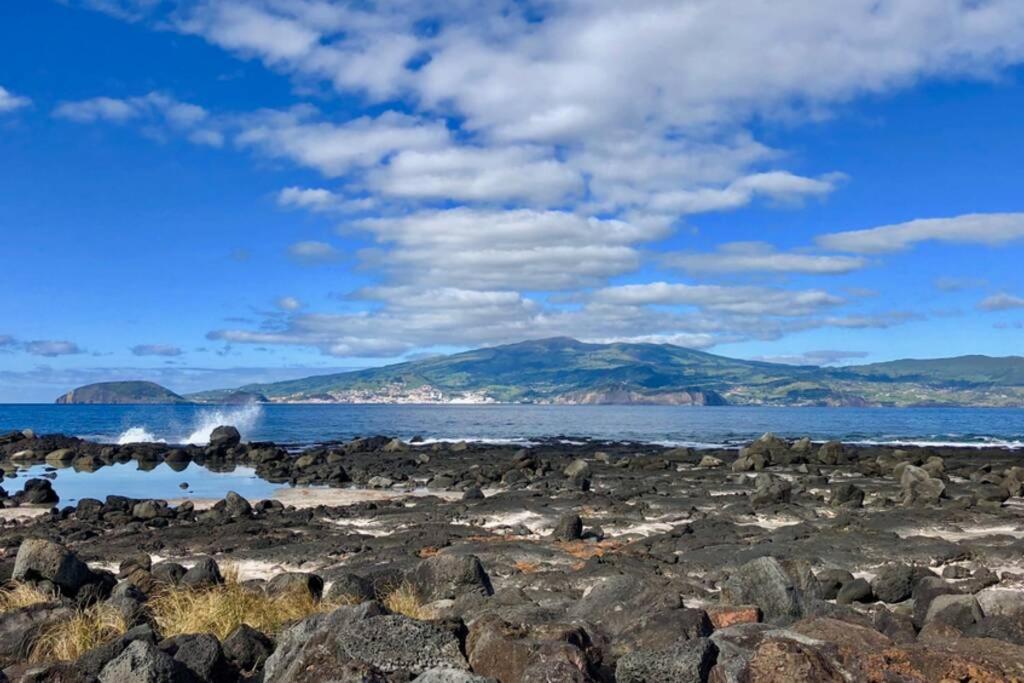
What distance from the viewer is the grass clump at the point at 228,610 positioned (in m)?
11.2

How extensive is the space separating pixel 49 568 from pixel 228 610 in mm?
4880

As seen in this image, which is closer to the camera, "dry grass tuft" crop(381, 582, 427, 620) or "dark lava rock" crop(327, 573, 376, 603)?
"dry grass tuft" crop(381, 582, 427, 620)

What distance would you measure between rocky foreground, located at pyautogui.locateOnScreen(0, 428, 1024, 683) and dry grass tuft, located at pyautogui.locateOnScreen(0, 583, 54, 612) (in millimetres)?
340

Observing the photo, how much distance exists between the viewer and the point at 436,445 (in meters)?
70.9

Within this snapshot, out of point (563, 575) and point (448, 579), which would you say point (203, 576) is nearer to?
point (448, 579)

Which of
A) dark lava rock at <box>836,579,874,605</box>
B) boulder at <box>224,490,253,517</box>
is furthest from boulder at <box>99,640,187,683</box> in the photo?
boulder at <box>224,490,253,517</box>

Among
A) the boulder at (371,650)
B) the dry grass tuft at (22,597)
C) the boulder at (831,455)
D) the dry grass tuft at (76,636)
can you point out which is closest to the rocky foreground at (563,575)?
the boulder at (371,650)

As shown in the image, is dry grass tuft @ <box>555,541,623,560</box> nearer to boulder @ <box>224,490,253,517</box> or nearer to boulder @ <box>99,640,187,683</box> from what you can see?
boulder @ <box>99,640,187,683</box>

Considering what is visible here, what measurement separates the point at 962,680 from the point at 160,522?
26199mm

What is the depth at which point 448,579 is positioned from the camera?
45.8 feet

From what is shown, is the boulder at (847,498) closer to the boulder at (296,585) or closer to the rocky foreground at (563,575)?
the rocky foreground at (563,575)

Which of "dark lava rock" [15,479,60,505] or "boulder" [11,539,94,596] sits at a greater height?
"boulder" [11,539,94,596]

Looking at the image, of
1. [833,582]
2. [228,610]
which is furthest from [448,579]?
[833,582]

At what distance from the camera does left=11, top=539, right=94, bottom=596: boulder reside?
46.9ft
